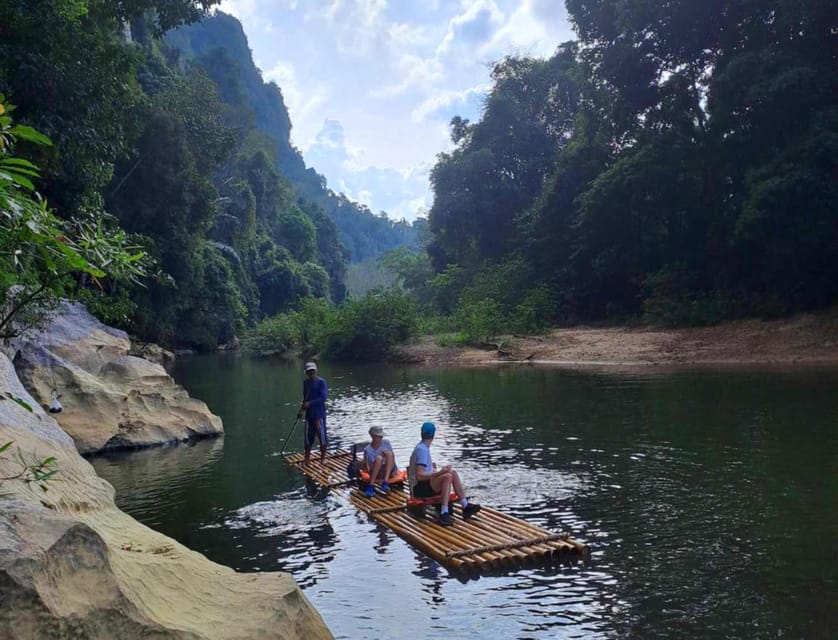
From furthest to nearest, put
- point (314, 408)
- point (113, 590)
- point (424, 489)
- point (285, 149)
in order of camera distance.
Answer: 1. point (285, 149)
2. point (314, 408)
3. point (424, 489)
4. point (113, 590)

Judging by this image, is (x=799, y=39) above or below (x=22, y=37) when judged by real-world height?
above

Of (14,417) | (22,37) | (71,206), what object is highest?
(22,37)

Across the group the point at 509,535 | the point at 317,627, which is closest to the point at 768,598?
the point at 509,535

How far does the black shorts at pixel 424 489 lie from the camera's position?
9.48 meters

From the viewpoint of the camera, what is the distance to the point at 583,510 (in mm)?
9578

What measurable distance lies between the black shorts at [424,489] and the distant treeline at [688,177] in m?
20.7

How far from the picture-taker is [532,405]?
19.2m

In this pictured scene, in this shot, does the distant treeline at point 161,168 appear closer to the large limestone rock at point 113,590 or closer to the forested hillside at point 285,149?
the large limestone rock at point 113,590

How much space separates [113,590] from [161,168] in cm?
3551

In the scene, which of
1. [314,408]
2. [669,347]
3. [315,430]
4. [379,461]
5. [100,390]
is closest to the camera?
[379,461]

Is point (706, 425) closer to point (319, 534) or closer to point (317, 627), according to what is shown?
point (319, 534)

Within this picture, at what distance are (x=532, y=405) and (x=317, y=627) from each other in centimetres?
1464

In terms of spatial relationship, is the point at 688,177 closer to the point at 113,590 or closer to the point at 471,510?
the point at 471,510

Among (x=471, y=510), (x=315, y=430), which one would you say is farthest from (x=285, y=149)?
A: (x=471, y=510)
